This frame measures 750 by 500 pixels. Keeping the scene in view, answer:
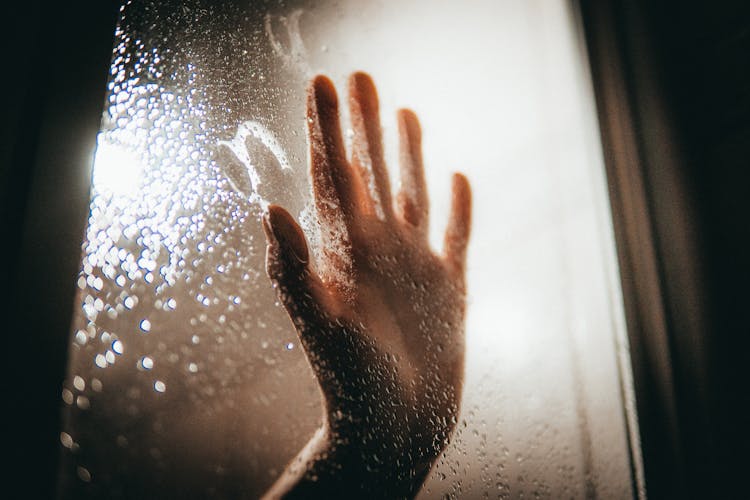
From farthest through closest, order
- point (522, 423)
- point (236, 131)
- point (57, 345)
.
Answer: point (522, 423) < point (236, 131) < point (57, 345)

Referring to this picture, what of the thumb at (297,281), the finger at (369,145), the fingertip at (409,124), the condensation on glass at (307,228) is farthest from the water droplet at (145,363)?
the fingertip at (409,124)

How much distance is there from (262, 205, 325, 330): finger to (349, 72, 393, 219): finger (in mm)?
135

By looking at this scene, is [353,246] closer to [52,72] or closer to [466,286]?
[466,286]

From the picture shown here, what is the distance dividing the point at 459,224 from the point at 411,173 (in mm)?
105

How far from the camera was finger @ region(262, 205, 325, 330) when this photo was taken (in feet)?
1.51

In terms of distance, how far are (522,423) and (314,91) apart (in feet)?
1.68

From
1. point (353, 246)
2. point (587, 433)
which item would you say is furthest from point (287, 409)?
point (587, 433)

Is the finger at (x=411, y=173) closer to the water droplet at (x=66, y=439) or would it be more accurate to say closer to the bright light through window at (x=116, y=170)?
the bright light through window at (x=116, y=170)

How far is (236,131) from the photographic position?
19.0 inches

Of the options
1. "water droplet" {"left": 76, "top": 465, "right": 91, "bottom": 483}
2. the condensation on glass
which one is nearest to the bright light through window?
the condensation on glass

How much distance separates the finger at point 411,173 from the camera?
615mm

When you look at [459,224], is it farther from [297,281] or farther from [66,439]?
[66,439]

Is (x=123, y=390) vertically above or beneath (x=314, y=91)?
beneath

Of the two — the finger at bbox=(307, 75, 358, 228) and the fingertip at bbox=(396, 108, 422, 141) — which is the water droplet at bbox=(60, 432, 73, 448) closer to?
the finger at bbox=(307, 75, 358, 228)
